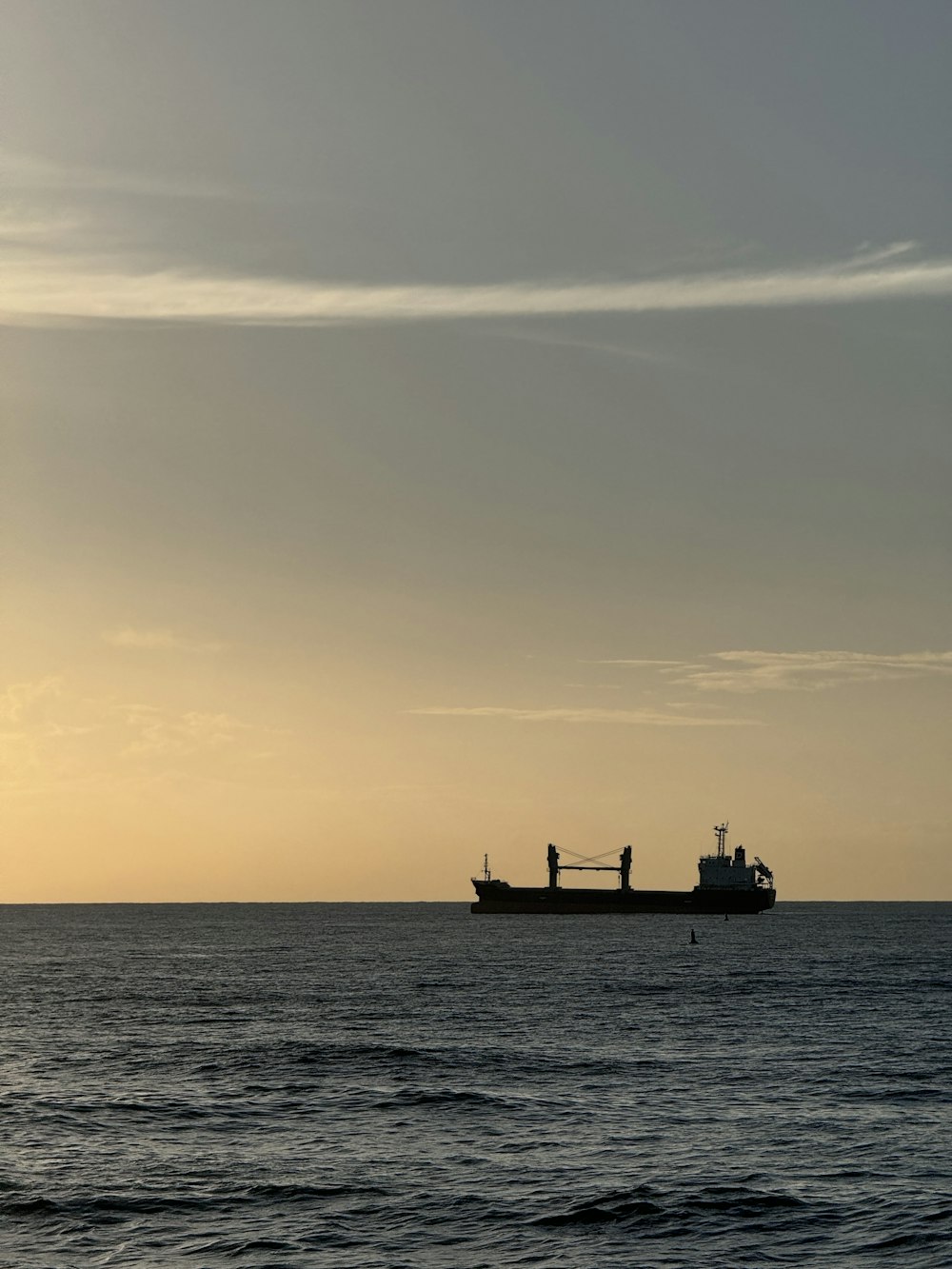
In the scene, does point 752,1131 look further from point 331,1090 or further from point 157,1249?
point 157,1249

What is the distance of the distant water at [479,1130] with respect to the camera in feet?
102

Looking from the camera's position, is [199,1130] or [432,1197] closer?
[432,1197]

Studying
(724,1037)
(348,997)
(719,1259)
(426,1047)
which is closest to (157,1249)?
(719,1259)

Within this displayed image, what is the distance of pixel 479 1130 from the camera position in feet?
141

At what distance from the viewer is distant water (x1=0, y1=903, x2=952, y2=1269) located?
31.0 meters

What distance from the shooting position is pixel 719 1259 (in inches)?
1161

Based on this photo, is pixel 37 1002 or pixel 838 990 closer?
pixel 37 1002

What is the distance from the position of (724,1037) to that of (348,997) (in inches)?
1298

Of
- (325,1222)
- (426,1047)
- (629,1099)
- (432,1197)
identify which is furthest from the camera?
(426,1047)

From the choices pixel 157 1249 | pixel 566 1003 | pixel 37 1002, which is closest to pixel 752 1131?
pixel 157 1249

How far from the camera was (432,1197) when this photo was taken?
34.5 m

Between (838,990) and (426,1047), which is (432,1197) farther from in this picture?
(838,990)

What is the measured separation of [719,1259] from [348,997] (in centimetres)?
6410

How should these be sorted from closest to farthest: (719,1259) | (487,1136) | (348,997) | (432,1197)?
1. (719,1259)
2. (432,1197)
3. (487,1136)
4. (348,997)
